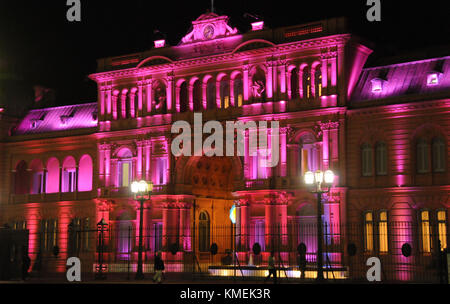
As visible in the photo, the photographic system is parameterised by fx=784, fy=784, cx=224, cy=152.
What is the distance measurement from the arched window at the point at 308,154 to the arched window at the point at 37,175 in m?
26.0

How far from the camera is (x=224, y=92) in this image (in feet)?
197

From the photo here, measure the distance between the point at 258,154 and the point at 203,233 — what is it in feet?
32.0

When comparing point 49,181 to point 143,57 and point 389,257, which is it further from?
point 389,257

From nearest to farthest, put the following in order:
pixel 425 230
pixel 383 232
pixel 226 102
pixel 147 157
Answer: pixel 425 230
pixel 383 232
pixel 226 102
pixel 147 157

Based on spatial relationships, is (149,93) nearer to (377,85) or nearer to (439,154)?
(377,85)

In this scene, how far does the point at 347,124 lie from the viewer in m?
54.4

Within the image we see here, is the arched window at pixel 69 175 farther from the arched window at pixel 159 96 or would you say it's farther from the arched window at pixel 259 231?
the arched window at pixel 259 231

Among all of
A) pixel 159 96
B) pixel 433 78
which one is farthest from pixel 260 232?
pixel 433 78

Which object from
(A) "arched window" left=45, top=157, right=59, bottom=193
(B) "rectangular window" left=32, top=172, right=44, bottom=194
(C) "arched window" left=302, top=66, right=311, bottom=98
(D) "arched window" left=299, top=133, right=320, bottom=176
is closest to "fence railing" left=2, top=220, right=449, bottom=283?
(D) "arched window" left=299, top=133, right=320, bottom=176

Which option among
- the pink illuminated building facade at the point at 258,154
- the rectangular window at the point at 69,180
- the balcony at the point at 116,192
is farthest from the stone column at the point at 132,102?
the rectangular window at the point at 69,180

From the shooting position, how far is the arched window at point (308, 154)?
181 feet

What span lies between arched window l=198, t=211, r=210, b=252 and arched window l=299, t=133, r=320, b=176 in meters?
11.1
